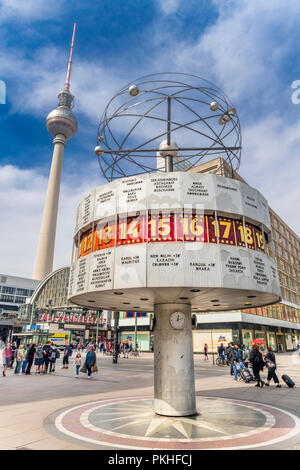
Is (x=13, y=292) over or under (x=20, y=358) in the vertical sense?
over

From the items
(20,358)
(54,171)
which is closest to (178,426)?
(20,358)

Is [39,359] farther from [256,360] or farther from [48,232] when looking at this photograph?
[48,232]

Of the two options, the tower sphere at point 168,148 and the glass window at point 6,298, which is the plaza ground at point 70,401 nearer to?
the tower sphere at point 168,148

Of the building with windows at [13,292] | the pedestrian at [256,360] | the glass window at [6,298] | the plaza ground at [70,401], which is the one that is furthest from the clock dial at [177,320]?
the glass window at [6,298]

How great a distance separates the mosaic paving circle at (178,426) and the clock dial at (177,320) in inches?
114

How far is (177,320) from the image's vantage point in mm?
11078

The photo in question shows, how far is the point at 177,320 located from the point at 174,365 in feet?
4.97

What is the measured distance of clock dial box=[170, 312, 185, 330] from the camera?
36.0ft

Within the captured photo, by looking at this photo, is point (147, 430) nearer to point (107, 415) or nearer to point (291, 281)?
point (107, 415)

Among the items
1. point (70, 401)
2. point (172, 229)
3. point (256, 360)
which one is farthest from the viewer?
point (256, 360)

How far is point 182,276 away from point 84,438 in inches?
194

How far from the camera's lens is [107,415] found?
404 inches

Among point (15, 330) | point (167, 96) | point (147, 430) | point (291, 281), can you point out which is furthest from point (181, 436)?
point (15, 330)

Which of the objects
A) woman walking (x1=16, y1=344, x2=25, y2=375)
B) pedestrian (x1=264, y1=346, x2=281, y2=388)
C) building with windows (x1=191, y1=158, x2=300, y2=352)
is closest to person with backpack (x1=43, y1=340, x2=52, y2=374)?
woman walking (x1=16, y1=344, x2=25, y2=375)
